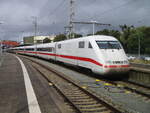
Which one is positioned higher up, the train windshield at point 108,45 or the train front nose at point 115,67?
the train windshield at point 108,45

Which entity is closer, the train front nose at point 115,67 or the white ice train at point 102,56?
the train front nose at point 115,67

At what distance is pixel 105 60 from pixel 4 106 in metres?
6.54

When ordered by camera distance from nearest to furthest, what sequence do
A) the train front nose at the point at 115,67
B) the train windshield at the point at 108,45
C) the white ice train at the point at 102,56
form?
1. the train front nose at the point at 115,67
2. the white ice train at the point at 102,56
3. the train windshield at the point at 108,45

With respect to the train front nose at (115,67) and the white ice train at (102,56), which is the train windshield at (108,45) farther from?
the train front nose at (115,67)

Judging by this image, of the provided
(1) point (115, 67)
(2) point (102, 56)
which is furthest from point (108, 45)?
(1) point (115, 67)

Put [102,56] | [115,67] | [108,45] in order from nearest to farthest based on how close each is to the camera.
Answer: [115,67] → [102,56] → [108,45]

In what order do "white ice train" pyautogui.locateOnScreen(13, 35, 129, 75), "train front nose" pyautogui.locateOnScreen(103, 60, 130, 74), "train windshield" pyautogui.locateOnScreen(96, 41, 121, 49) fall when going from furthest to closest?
"train windshield" pyautogui.locateOnScreen(96, 41, 121, 49) < "white ice train" pyautogui.locateOnScreen(13, 35, 129, 75) < "train front nose" pyautogui.locateOnScreen(103, 60, 130, 74)

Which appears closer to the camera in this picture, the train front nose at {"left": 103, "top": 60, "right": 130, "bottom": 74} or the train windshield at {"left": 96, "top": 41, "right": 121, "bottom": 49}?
the train front nose at {"left": 103, "top": 60, "right": 130, "bottom": 74}

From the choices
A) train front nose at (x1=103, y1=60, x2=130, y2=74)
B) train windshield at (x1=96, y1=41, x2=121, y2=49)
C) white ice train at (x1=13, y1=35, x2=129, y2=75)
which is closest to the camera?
train front nose at (x1=103, y1=60, x2=130, y2=74)

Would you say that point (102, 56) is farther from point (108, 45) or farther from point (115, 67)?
point (108, 45)

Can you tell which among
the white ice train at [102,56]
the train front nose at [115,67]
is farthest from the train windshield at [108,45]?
the train front nose at [115,67]

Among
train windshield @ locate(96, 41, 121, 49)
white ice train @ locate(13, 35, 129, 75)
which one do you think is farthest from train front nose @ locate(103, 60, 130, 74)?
train windshield @ locate(96, 41, 121, 49)

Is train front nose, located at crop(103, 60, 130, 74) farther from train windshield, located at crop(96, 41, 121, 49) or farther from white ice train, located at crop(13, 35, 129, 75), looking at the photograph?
train windshield, located at crop(96, 41, 121, 49)

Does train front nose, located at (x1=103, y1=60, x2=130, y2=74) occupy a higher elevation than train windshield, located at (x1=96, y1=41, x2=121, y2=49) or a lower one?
lower
